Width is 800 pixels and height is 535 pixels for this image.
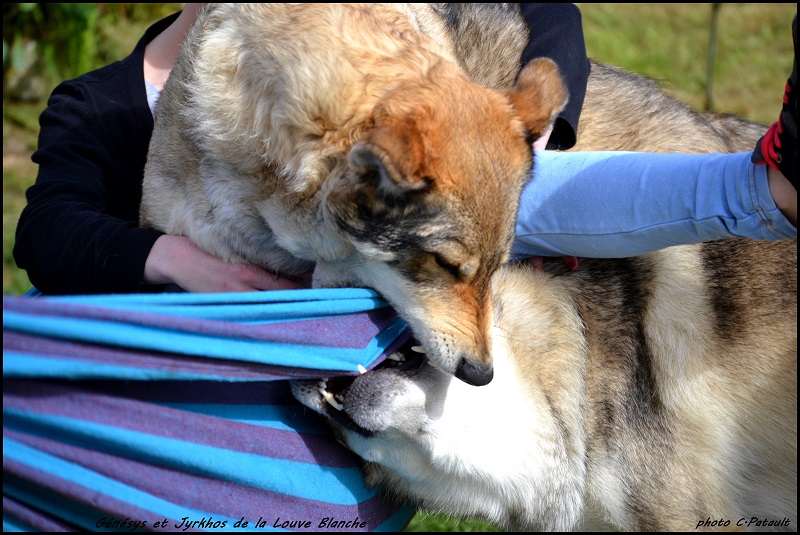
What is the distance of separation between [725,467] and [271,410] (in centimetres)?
148

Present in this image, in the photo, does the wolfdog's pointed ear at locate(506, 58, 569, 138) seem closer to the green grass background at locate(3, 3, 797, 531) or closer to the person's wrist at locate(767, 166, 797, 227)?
the person's wrist at locate(767, 166, 797, 227)

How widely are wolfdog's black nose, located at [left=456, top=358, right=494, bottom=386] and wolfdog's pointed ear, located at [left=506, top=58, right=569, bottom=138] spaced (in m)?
0.71

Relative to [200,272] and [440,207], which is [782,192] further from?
[200,272]

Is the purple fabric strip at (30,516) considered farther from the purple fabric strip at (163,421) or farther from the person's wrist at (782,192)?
the person's wrist at (782,192)

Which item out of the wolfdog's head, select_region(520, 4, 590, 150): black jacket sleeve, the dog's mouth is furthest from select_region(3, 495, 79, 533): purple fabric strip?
select_region(520, 4, 590, 150): black jacket sleeve

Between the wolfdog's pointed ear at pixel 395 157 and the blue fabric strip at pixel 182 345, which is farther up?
the wolfdog's pointed ear at pixel 395 157

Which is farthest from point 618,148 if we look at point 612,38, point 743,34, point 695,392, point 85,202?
point 743,34

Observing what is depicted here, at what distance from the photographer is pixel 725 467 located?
2.49 m

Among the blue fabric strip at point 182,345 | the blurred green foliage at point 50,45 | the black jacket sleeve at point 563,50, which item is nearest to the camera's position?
the blue fabric strip at point 182,345

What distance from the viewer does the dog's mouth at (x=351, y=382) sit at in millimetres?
2227

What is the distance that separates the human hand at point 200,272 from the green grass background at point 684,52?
11.1 ft

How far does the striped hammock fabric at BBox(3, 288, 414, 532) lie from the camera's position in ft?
5.80

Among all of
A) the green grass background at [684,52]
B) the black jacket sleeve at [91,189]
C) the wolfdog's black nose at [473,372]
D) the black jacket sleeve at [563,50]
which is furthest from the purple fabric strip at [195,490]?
the green grass background at [684,52]

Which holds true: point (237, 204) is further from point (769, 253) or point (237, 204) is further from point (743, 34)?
point (743, 34)
